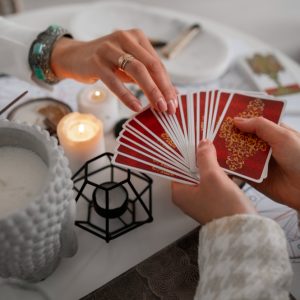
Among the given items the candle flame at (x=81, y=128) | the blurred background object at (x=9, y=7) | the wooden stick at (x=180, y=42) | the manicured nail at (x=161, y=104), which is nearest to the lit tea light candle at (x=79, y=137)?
the candle flame at (x=81, y=128)

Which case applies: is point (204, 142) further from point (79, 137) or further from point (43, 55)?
point (43, 55)

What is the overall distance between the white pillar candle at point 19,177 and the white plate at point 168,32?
1.91 ft

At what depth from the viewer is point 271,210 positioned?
746mm

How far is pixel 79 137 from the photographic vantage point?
2.44ft

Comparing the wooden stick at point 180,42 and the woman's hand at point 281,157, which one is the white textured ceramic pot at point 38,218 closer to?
the woman's hand at point 281,157

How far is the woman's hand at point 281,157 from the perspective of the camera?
67 cm

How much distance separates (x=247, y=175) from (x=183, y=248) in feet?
0.58

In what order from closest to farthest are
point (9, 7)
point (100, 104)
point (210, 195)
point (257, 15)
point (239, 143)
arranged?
point (210, 195) → point (239, 143) → point (100, 104) → point (9, 7) → point (257, 15)

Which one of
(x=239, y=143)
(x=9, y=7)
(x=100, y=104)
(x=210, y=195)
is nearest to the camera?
(x=210, y=195)

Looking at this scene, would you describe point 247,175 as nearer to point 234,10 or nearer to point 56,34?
point 56,34

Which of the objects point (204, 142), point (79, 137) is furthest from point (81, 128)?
point (204, 142)

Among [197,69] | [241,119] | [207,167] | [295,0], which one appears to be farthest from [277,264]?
[295,0]

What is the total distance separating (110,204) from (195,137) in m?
0.20

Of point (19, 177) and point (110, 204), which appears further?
point (110, 204)
